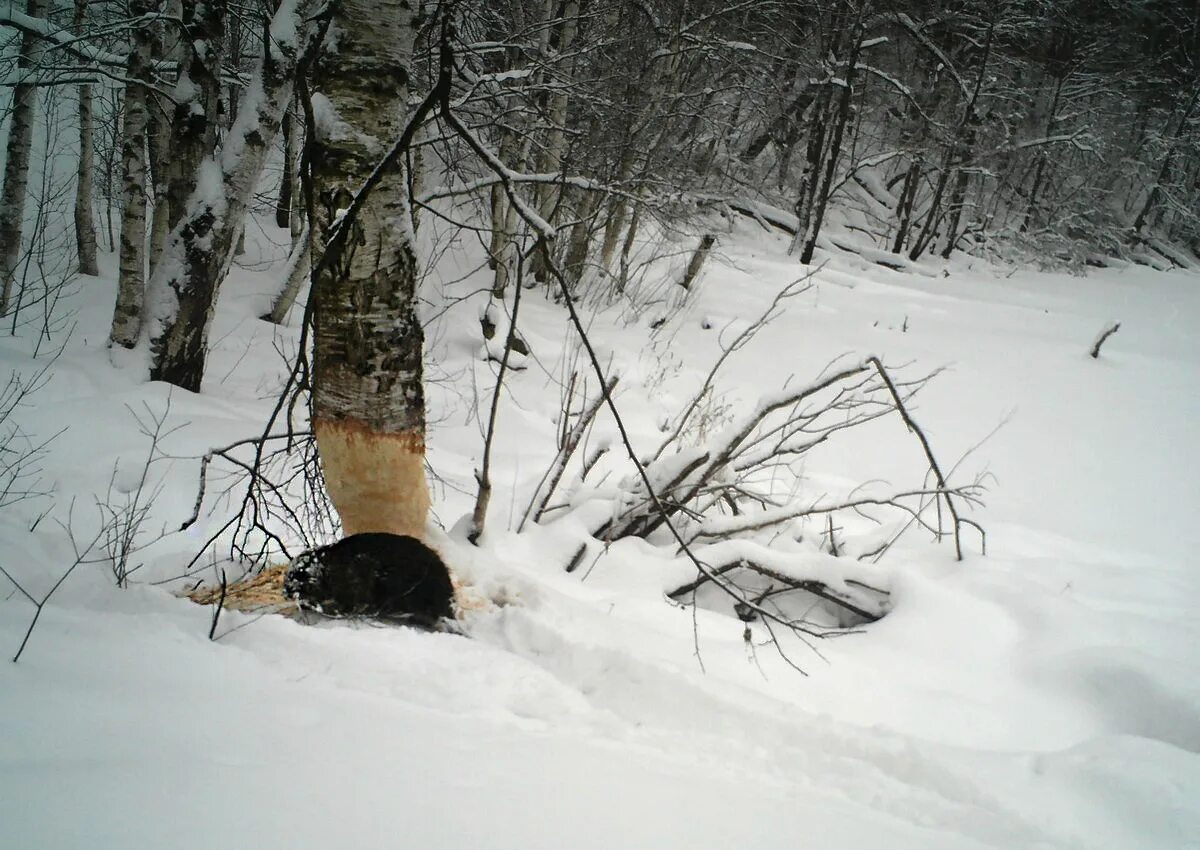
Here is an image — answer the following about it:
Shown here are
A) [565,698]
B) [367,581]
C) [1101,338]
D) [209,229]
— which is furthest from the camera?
[1101,338]

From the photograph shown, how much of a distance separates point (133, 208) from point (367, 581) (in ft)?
16.2

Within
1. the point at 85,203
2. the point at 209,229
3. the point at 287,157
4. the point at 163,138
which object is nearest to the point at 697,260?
the point at 287,157

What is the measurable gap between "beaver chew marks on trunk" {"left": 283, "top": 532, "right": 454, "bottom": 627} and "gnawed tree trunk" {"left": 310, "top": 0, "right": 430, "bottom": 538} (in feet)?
0.25

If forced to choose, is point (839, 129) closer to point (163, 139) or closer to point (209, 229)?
point (163, 139)

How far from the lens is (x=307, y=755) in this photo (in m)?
1.25

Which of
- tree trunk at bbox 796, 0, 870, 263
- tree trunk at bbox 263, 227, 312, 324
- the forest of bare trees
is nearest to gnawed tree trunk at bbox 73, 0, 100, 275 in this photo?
the forest of bare trees

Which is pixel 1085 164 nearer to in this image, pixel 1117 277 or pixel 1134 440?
pixel 1117 277

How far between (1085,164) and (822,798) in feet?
82.7

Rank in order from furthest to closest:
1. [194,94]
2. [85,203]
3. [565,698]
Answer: [85,203], [194,94], [565,698]

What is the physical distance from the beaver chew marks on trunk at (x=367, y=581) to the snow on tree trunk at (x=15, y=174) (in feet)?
19.7

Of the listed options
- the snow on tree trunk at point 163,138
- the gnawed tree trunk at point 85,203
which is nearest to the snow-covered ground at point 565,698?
the snow on tree trunk at point 163,138

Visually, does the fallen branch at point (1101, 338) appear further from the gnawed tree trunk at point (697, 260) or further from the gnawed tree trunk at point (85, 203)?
the gnawed tree trunk at point (85, 203)

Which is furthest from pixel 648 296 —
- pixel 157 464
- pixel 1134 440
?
pixel 157 464

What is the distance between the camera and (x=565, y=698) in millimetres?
1906
